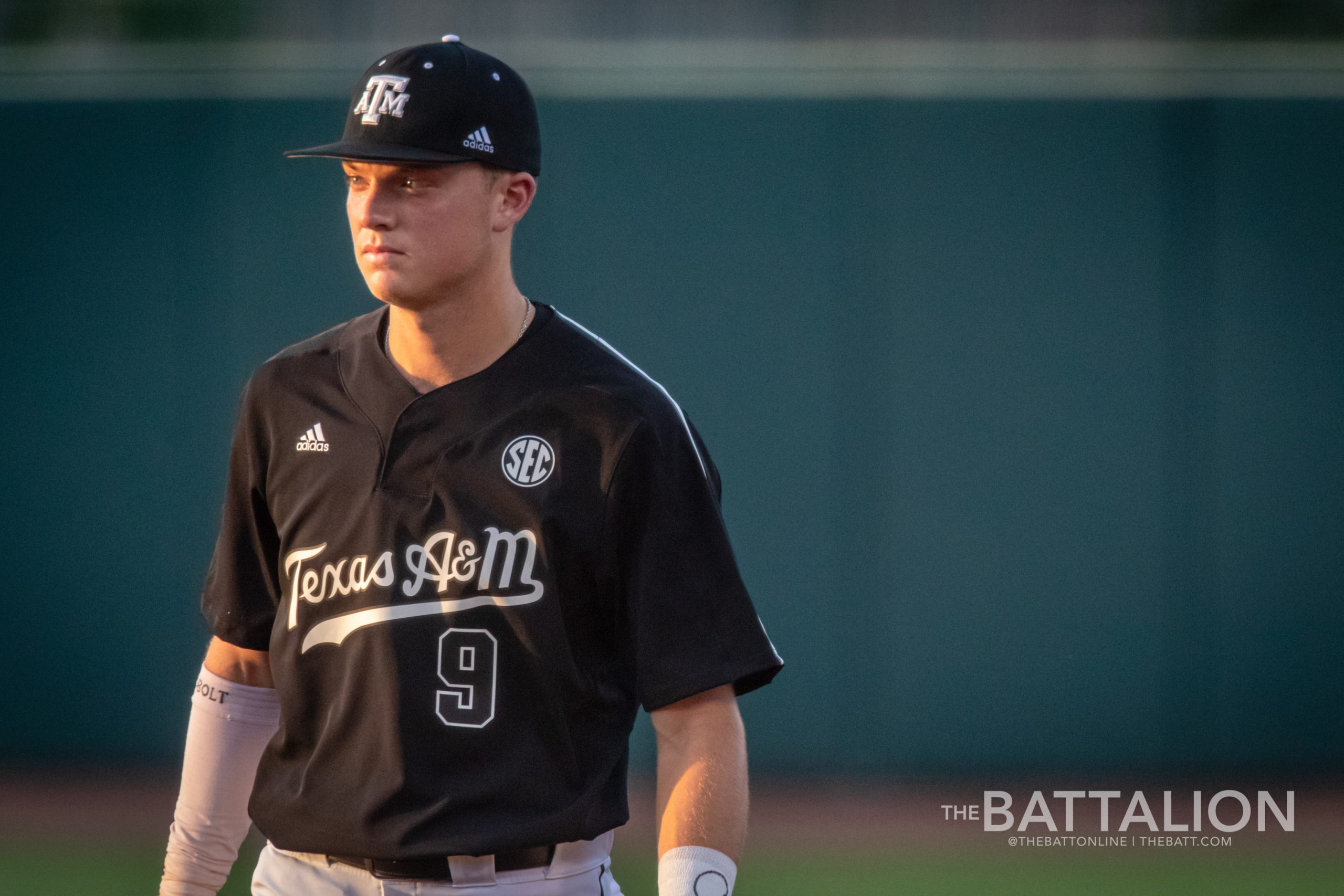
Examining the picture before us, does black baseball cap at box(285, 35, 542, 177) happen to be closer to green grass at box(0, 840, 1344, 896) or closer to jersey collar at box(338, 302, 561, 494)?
jersey collar at box(338, 302, 561, 494)

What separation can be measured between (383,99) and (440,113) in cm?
10

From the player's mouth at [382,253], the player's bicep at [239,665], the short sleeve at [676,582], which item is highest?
the player's mouth at [382,253]

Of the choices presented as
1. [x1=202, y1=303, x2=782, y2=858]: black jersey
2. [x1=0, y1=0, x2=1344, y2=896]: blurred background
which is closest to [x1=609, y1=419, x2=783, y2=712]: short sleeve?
[x1=202, y1=303, x2=782, y2=858]: black jersey

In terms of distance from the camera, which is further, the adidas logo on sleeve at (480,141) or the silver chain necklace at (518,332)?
the silver chain necklace at (518,332)

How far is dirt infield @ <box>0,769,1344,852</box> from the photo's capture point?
252 inches

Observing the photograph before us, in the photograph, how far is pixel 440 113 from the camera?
6.88 feet

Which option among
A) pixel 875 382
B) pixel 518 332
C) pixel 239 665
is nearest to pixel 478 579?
pixel 518 332

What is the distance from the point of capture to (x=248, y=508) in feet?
7.58

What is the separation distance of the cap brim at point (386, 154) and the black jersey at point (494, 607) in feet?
0.99

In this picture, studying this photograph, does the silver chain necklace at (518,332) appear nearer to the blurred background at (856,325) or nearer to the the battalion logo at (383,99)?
the the battalion logo at (383,99)

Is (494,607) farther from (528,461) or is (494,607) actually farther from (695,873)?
(695,873)

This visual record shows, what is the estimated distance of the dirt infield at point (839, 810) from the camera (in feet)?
21.0

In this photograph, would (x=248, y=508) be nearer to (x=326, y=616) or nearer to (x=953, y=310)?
(x=326, y=616)

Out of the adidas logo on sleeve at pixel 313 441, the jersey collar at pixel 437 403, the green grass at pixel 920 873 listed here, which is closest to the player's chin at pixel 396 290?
the jersey collar at pixel 437 403
